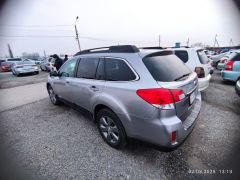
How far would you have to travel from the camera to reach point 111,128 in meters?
2.46

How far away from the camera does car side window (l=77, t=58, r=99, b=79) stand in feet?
8.73

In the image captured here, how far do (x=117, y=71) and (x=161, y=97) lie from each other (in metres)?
0.84

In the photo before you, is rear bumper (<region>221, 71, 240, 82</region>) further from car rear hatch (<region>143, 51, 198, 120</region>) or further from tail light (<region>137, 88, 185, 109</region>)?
tail light (<region>137, 88, 185, 109</region>)

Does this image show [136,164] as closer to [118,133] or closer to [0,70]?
[118,133]

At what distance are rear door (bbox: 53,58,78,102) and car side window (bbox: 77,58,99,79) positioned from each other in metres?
0.29

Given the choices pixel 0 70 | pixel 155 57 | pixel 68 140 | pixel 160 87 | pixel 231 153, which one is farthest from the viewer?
pixel 0 70

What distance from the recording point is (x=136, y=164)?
2.14 meters

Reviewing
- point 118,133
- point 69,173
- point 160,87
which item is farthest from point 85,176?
point 160,87

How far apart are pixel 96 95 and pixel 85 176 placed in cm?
126

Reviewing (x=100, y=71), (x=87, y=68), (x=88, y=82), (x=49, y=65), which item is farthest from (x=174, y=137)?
(x=49, y=65)

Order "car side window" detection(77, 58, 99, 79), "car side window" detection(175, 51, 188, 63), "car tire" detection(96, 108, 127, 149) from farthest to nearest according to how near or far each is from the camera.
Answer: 1. "car side window" detection(175, 51, 188, 63)
2. "car side window" detection(77, 58, 99, 79)
3. "car tire" detection(96, 108, 127, 149)

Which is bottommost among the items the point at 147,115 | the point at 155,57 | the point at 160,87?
the point at 147,115

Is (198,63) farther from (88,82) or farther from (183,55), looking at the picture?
(88,82)

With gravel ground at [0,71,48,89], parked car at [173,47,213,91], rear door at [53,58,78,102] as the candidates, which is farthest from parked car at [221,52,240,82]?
gravel ground at [0,71,48,89]
